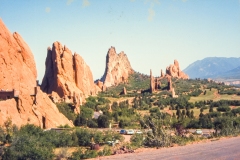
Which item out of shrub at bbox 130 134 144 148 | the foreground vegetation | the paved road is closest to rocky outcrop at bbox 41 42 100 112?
the foreground vegetation

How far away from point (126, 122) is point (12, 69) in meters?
21.1

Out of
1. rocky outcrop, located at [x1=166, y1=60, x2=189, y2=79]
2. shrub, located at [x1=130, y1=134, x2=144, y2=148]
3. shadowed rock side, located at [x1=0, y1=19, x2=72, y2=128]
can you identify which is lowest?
shrub, located at [x1=130, y1=134, x2=144, y2=148]

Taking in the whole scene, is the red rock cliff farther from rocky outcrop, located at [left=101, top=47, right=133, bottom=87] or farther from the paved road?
rocky outcrop, located at [left=101, top=47, right=133, bottom=87]

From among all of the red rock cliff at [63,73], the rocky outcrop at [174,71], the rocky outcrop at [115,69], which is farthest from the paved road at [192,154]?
the rocky outcrop at [115,69]

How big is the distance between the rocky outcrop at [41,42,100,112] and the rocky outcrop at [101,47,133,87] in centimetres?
6617

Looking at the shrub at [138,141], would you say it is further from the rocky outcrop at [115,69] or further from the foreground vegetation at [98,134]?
the rocky outcrop at [115,69]

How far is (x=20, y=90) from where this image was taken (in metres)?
43.4

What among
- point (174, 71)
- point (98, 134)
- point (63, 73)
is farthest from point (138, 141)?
point (174, 71)

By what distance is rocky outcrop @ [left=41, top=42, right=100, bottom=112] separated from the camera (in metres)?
67.6

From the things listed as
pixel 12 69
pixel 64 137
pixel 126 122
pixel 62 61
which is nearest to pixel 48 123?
pixel 64 137

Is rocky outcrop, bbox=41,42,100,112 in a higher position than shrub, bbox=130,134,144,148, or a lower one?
higher

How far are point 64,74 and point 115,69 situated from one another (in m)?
80.2

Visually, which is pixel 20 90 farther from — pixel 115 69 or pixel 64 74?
pixel 115 69

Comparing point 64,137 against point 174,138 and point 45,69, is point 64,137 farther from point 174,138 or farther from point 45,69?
point 45,69
